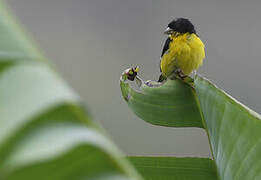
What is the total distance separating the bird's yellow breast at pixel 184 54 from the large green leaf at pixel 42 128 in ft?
6.70

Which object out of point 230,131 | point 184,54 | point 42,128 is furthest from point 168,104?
point 184,54

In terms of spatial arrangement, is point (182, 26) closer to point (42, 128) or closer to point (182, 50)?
point (182, 50)

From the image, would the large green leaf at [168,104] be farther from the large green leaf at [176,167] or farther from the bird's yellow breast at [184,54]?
the bird's yellow breast at [184,54]

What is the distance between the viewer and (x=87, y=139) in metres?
0.18

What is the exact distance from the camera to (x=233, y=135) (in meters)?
0.65

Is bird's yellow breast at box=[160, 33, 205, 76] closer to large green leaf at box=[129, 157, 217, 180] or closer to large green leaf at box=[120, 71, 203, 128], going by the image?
large green leaf at box=[120, 71, 203, 128]

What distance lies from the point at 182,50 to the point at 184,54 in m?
0.02

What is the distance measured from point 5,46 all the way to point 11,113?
0.12 ft

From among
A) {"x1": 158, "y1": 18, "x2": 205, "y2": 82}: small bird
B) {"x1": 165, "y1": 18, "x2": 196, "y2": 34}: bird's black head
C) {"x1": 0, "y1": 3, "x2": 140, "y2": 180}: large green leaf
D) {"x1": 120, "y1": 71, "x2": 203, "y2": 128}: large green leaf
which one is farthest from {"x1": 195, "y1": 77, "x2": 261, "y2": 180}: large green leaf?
{"x1": 165, "y1": 18, "x2": 196, "y2": 34}: bird's black head

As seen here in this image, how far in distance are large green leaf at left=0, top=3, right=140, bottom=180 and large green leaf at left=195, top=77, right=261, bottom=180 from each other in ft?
1.37

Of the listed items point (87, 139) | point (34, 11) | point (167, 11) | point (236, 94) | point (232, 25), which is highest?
point (87, 139)

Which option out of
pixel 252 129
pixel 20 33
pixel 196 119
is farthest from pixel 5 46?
pixel 196 119

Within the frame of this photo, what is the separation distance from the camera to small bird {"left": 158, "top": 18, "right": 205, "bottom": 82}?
2270 mm

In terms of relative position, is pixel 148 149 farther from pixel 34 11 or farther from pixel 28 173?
pixel 28 173
